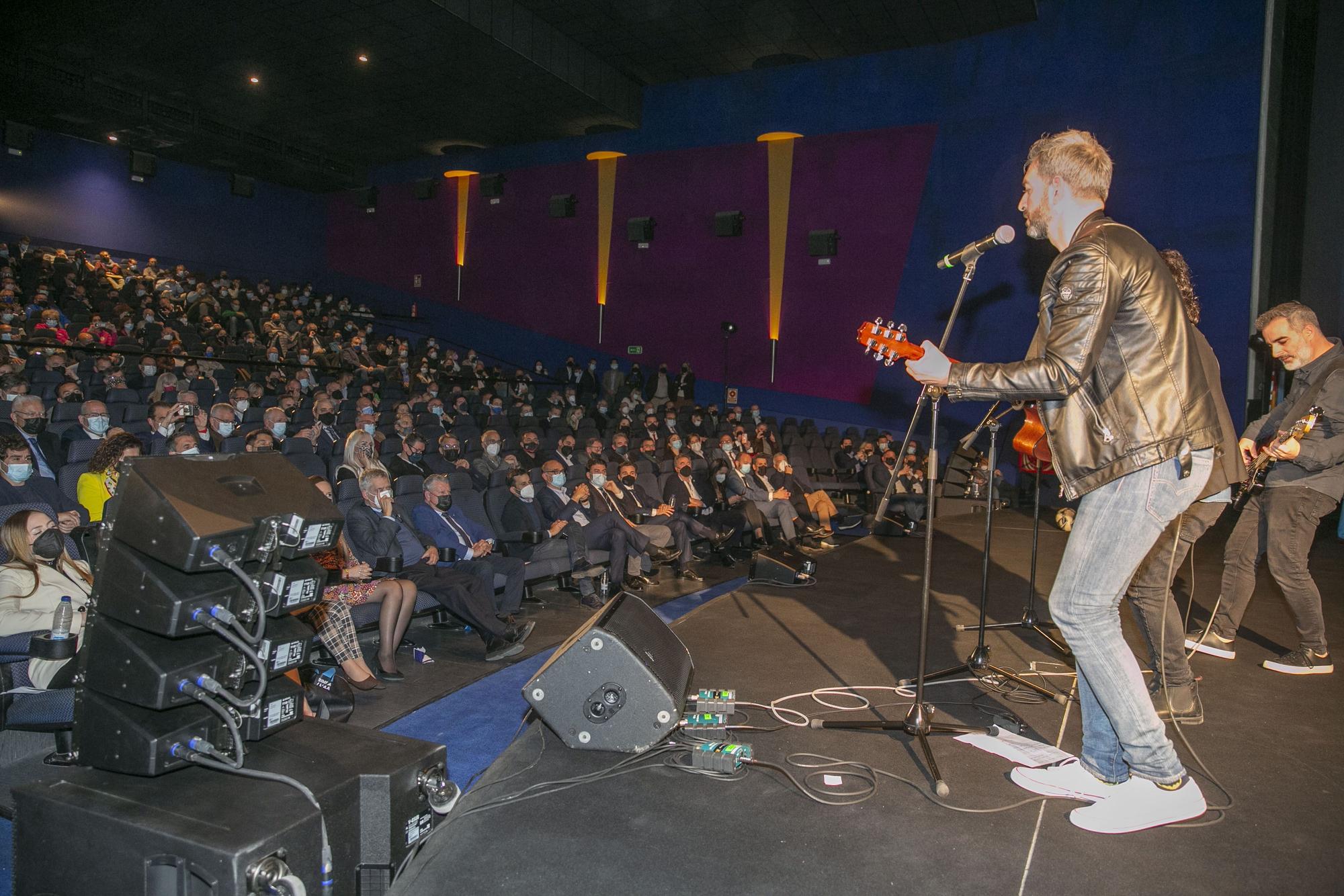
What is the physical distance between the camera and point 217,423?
676 centimetres

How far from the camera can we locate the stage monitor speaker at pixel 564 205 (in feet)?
52.7

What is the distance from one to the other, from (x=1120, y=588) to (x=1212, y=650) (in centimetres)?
198

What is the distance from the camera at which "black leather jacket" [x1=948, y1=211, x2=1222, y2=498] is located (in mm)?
2025

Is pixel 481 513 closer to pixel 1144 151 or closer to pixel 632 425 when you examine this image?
pixel 632 425

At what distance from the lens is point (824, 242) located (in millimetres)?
13594

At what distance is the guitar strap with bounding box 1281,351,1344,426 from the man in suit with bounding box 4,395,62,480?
22.2 ft

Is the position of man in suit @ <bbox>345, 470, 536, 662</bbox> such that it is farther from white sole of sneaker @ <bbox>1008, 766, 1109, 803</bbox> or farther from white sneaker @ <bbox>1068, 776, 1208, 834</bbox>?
white sneaker @ <bbox>1068, 776, 1208, 834</bbox>

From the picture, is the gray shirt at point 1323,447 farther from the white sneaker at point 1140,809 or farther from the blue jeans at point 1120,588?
the white sneaker at point 1140,809

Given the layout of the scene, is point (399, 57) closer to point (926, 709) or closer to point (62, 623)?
point (62, 623)

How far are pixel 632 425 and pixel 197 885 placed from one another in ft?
31.0

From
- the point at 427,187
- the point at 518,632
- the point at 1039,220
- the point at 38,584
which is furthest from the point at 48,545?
the point at 427,187

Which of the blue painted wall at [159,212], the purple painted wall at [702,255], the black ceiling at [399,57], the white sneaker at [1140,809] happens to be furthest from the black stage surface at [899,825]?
the blue painted wall at [159,212]

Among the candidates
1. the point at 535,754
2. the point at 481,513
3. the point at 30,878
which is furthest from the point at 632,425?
the point at 30,878

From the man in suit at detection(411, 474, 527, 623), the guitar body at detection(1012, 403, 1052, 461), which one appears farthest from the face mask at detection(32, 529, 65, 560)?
the guitar body at detection(1012, 403, 1052, 461)
